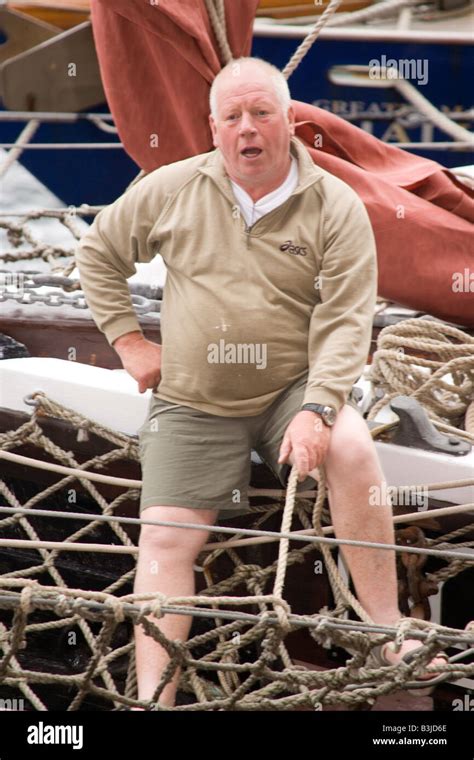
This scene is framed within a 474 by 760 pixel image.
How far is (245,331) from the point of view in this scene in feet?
8.21

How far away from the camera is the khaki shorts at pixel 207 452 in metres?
2.54

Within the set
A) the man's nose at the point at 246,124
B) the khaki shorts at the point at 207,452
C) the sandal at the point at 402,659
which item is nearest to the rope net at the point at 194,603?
the sandal at the point at 402,659

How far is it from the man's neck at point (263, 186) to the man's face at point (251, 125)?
0.8 inches

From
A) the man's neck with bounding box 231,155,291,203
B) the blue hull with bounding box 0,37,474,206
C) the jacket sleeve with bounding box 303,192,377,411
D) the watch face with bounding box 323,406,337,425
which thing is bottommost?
the watch face with bounding box 323,406,337,425

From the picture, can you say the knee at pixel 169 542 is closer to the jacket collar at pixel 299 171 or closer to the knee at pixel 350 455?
the knee at pixel 350 455

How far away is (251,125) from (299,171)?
0.17 m

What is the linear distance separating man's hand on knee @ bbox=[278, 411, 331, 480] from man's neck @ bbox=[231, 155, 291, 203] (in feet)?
1.51

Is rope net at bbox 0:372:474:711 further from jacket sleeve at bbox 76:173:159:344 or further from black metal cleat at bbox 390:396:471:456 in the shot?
jacket sleeve at bbox 76:173:159:344

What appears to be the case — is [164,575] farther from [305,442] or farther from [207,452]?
[305,442]

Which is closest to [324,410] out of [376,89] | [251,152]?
[251,152]

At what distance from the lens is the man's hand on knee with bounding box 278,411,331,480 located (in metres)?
2.35

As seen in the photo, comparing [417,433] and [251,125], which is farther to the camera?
[417,433]

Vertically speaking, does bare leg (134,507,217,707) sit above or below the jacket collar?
below

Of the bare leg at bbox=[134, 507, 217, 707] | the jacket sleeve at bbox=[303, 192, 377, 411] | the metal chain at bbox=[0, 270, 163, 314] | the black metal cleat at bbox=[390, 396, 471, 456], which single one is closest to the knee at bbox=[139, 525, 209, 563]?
the bare leg at bbox=[134, 507, 217, 707]
